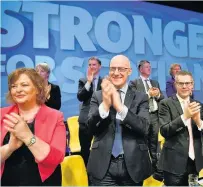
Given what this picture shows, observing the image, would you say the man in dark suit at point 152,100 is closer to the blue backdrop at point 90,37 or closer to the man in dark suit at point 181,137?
the man in dark suit at point 181,137

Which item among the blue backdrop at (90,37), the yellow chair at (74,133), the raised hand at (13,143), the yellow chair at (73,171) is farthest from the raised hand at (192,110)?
the blue backdrop at (90,37)

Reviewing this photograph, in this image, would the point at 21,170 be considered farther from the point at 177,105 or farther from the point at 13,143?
the point at 177,105

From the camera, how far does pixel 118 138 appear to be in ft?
7.29

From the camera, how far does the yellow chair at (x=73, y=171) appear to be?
2.45 meters

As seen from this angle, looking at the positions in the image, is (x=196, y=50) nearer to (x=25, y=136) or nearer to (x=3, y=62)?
(x=3, y=62)

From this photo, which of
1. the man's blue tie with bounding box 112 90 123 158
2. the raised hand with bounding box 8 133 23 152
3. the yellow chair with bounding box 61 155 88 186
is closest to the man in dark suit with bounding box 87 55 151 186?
the man's blue tie with bounding box 112 90 123 158

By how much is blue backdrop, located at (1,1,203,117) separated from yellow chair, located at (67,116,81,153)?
131cm

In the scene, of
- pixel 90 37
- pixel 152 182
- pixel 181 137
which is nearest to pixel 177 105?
pixel 181 137

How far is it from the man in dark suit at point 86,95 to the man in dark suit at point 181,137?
3.65 feet

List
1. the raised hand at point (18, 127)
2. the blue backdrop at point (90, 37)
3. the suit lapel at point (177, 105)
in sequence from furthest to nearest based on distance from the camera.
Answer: the blue backdrop at point (90, 37), the suit lapel at point (177, 105), the raised hand at point (18, 127)

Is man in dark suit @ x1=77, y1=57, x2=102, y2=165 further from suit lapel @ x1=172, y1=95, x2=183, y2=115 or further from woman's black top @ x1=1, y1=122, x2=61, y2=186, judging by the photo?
woman's black top @ x1=1, y1=122, x2=61, y2=186

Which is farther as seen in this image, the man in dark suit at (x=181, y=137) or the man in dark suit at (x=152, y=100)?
the man in dark suit at (x=152, y=100)

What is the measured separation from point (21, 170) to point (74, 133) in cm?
218

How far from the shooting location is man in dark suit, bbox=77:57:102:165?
3770 mm
